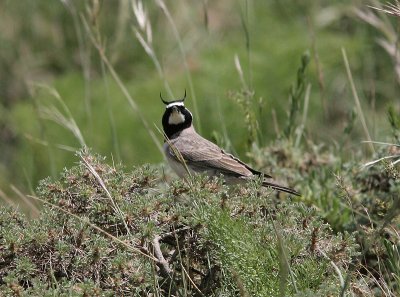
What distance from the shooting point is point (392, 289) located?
3270 millimetres

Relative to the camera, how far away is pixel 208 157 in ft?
16.0

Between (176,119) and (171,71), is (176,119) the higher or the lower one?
the higher one

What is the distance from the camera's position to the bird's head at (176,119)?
5.07 m

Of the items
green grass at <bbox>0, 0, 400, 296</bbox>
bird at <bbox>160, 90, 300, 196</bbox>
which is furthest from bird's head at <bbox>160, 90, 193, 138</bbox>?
green grass at <bbox>0, 0, 400, 296</bbox>

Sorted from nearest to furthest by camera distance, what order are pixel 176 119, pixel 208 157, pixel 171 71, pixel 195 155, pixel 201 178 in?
1. pixel 201 178
2. pixel 208 157
3. pixel 195 155
4. pixel 176 119
5. pixel 171 71

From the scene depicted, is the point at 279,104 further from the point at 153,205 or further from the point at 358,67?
the point at 153,205

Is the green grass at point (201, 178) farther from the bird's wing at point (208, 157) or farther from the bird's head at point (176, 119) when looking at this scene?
the bird's head at point (176, 119)

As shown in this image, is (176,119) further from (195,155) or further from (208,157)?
(208,157)

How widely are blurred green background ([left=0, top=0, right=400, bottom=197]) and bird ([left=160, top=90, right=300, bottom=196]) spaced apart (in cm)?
35

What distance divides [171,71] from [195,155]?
297 cm

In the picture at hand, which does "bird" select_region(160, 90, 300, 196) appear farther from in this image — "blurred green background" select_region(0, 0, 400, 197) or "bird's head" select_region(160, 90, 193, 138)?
"blurred green background" select_region(0, 0, 400, 197)

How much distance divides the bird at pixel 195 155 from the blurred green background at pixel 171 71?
346 millimetres

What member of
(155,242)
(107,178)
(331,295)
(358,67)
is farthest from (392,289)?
(358,67)

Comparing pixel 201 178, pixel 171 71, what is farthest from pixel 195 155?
pixel 171 71
